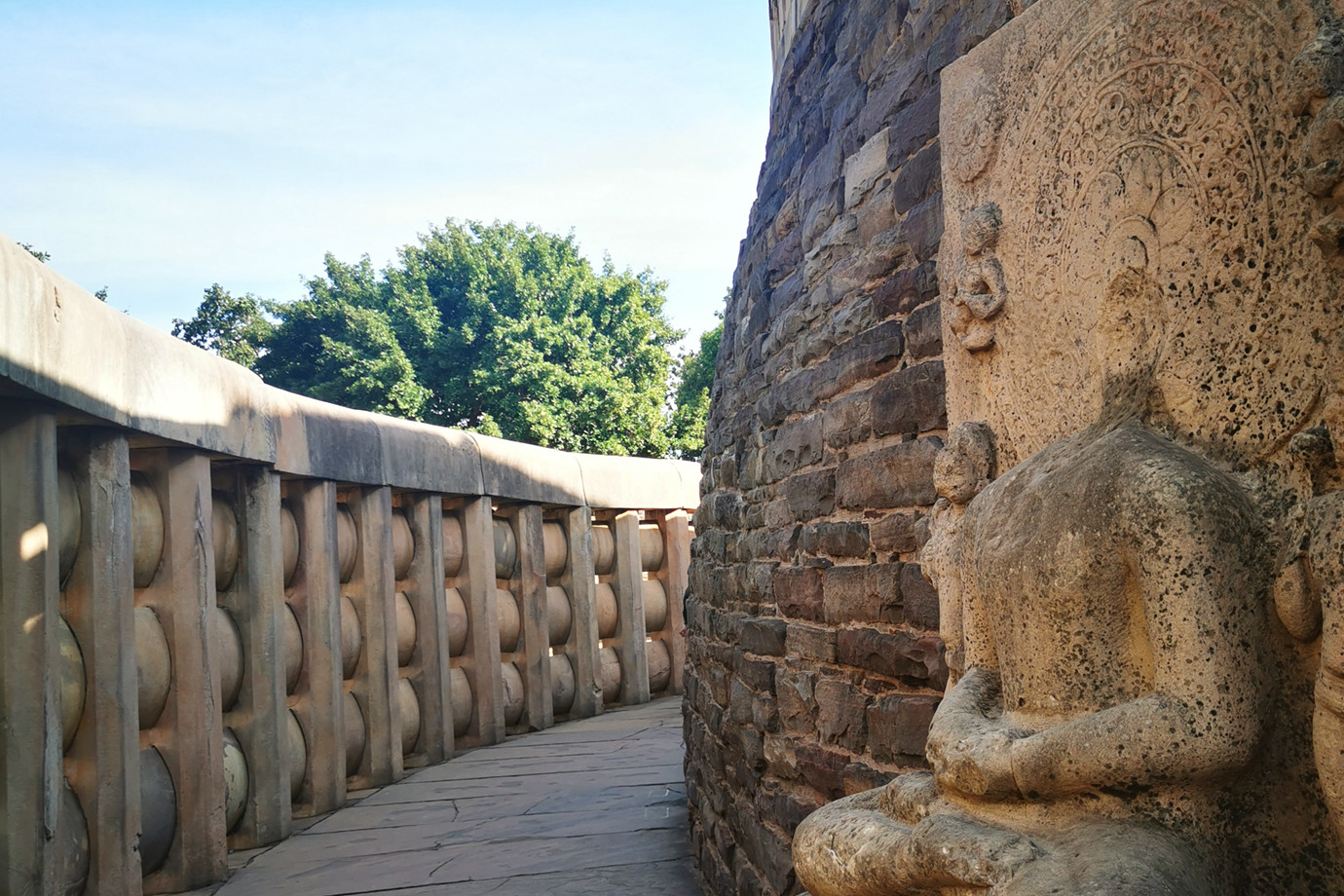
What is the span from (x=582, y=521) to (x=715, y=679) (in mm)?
5189

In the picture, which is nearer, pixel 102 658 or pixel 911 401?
pixel 911 401

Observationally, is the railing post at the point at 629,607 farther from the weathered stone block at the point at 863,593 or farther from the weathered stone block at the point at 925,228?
the weathered stone block at the point at 925,228

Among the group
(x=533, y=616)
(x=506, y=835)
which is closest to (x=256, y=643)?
(x=506, y=835)

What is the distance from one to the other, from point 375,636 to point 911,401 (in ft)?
16.3

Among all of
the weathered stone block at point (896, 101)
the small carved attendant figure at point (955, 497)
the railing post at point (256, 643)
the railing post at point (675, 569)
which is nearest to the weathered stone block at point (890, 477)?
the small carved attendant figure at point (955, 497)

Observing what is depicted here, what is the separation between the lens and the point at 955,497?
7.79 feet

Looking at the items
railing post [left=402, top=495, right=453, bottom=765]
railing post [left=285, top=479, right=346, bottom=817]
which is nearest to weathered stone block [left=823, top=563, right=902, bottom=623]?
railing post [left=285, top=479, right=346, bottom=817]

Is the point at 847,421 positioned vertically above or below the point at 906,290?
below

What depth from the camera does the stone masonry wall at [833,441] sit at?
3008 mm

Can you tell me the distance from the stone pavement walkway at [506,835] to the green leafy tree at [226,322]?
17613mm

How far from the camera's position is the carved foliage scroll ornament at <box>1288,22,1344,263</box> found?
158cm

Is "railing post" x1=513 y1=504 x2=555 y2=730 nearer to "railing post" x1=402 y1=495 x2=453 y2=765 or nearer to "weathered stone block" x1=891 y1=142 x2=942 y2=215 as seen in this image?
"railing post" x1=402 y1=495 x2=453 y2=765

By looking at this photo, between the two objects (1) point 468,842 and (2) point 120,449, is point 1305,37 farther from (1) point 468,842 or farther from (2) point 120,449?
(1) point 468,842

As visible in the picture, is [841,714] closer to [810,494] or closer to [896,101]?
[810,494]
